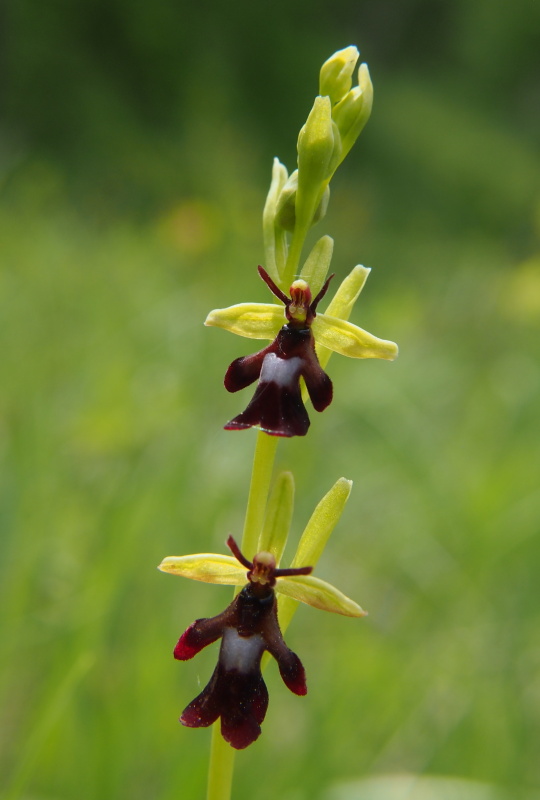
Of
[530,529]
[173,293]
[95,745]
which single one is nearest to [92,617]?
[95,745]

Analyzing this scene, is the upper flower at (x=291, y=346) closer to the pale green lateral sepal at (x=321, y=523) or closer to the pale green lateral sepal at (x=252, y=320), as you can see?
the pale green lateral sepal at (x=252, y=320)

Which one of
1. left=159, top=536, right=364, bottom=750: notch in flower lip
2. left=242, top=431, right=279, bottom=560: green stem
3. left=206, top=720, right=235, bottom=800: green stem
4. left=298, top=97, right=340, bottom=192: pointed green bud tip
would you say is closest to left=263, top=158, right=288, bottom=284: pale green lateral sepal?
left=298, top=97, right=340, bottom=192: pointed green bud tip

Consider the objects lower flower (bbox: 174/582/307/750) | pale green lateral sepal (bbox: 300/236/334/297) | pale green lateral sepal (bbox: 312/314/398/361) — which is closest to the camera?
lower flower (bbox: 174/582/307/750)

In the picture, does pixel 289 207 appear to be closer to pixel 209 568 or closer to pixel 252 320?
pixel 252 320

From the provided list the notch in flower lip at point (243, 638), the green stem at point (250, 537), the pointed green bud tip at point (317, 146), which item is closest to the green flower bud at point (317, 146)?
the pointed green bud tip at point (317, 146)

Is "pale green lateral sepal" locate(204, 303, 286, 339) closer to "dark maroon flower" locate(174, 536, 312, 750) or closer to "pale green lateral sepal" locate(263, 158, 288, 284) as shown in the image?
"pale green lateral sepal" locate(263, 158, 288, 284)

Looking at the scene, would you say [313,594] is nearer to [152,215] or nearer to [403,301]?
[403,301]

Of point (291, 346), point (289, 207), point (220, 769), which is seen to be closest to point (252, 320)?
point (291, 346)
